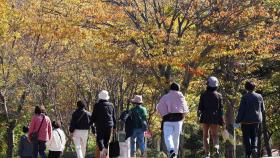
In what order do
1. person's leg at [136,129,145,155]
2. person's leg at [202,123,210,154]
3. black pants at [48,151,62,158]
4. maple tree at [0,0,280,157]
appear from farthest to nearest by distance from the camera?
maple tree at [0,0,280,157]
person's leg at [136,129,145,155]
black pants at [48,151,62,158]
person's leg at [202,123,210,154]

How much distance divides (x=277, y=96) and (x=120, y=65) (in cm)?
835

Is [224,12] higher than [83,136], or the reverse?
[224,12]

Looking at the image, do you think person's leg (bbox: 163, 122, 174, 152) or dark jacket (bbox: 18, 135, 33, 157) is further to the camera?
dark jacket (bbox: 18, 135, 33, 157)

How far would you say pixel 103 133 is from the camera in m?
10.7

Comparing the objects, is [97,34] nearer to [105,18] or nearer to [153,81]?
[105,18]

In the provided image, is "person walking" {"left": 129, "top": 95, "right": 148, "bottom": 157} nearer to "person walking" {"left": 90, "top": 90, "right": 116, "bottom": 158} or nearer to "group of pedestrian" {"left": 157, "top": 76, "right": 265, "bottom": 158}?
"person walking" {"left": 90, "top": 90, "right": 116, "bottom": 158}

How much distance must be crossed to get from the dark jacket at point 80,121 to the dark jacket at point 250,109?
3588 millimetres

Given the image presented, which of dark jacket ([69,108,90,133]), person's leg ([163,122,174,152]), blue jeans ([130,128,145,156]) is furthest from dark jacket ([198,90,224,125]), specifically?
blue jeans ([130,128,145,156])

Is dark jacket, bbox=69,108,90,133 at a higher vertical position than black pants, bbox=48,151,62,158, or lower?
higher

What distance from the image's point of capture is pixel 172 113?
32.7ft

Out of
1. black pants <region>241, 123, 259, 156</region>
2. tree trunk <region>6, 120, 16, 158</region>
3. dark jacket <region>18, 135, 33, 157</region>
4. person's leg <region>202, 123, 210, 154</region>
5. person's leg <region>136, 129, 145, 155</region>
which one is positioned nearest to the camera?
black pants <region>241, 123, 259, 156</region>

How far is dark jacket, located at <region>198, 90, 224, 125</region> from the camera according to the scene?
10016mm

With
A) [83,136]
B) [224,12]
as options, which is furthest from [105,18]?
[83,136]

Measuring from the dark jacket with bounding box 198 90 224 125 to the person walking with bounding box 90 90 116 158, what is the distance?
1.87 m
